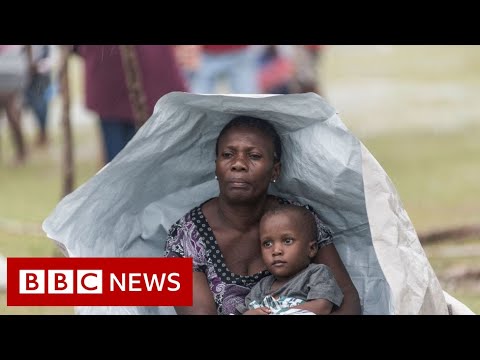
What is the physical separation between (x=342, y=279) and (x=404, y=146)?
7364 mm

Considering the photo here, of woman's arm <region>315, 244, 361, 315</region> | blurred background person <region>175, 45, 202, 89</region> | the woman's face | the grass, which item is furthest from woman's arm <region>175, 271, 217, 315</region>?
blurred background person <region>175, 45, 202, 89</region>

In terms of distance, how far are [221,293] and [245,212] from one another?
1.11ft

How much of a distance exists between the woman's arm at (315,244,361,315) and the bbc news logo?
1.73ft

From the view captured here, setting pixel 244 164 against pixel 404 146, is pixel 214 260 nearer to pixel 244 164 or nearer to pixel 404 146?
pixel 244 164

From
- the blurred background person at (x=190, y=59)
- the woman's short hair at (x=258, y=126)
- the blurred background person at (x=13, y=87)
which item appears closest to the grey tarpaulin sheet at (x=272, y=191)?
the woman's short hair at (x=258, y=126)

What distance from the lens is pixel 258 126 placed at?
4.60 metres

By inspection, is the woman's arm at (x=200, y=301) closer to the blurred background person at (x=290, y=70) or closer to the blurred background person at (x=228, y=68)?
the blurred background person at (x=228, y=68)

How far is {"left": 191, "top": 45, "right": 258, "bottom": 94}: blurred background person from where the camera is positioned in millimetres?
11352

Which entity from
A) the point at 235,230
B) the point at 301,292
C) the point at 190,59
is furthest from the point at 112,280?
the point at 190,59

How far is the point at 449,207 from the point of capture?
8.91 metres

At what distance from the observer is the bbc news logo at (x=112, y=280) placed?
4340 mm

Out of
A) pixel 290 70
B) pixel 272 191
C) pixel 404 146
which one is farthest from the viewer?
pixel 290 70

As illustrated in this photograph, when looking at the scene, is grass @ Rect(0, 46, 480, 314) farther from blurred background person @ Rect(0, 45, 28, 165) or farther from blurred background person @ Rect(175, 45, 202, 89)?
blurred background person @ Rect(175, 45, 202, 89)

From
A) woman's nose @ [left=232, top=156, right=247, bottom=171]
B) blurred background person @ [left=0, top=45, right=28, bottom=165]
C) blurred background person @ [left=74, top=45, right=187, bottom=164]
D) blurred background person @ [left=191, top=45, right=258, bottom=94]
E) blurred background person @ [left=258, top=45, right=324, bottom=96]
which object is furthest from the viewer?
blurred background person @ [left=258, top=45, right=324, bottom=96]
